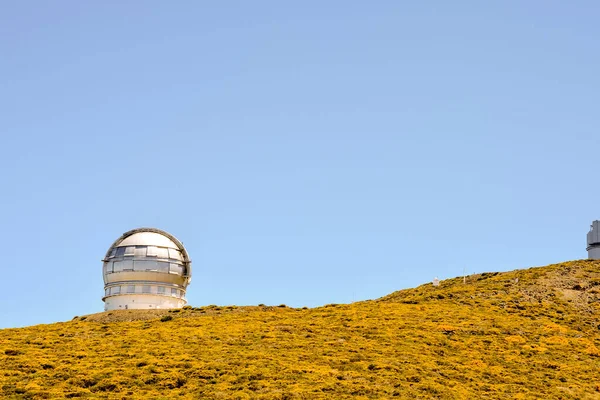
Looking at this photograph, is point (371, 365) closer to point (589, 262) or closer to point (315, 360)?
point (315, 360)

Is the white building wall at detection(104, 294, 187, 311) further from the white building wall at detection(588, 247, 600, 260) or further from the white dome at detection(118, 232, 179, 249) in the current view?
the white building wall at detection(588, 247, 600, 260)

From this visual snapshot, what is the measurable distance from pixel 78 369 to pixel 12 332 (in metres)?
16.0

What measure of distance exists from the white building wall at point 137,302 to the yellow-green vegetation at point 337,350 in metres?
4.92

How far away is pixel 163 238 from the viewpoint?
250ft

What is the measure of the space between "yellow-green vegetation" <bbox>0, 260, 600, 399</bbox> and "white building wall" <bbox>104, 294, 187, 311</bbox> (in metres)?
4.92

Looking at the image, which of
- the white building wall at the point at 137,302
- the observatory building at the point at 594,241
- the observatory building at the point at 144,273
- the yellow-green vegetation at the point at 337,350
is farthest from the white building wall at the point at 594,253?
the white building wall at the point at 137,302

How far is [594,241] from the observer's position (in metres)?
80.5

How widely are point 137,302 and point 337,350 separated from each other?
27243mm

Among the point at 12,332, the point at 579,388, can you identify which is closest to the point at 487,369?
the point at 579,388

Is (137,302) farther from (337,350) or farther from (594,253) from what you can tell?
(594,253)

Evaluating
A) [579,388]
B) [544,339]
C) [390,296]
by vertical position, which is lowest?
[579,388]

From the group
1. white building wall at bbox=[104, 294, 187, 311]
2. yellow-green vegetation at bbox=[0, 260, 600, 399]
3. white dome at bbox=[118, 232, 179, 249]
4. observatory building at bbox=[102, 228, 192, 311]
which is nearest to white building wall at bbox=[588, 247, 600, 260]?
yellow-green vegetation at bbox=[0, 260, 600, 399]

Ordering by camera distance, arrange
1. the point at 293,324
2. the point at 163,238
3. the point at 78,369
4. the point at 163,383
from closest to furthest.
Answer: the point at 163,383, the point at 78,369, the point at 293,324, the point at 163,238

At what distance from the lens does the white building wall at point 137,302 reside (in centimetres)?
7256
